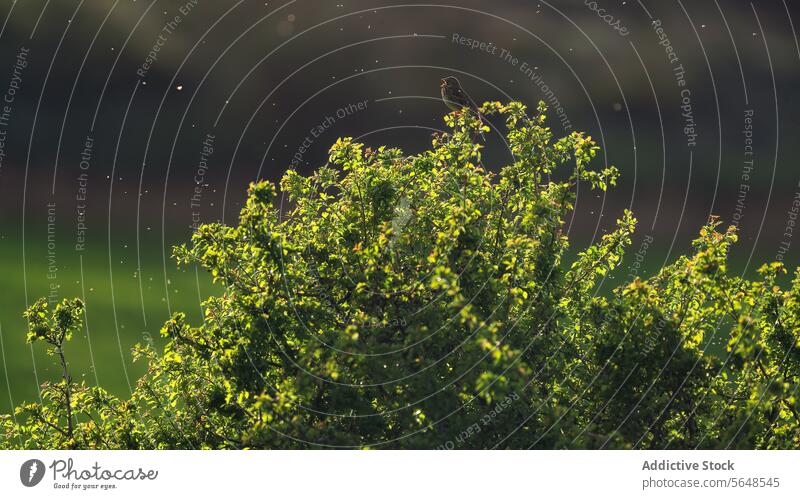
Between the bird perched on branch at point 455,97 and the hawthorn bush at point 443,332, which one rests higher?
the bird perched on branch at point 455,97

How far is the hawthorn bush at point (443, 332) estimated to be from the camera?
11656 mm

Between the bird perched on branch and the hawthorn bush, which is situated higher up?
the bird perched on branch

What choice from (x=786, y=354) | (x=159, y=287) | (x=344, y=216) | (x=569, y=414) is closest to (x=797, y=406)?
(x=786, y=354)
